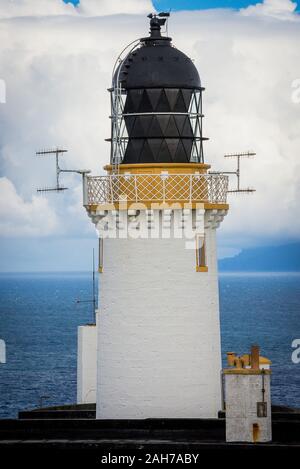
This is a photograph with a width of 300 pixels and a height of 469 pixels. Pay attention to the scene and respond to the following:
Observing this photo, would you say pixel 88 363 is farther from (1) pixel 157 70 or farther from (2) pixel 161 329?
(1) pixel 157 70

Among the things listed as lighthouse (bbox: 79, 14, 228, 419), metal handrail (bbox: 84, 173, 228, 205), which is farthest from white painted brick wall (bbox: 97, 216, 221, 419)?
metal handrail (bbox: 84, 173, 228, 205)

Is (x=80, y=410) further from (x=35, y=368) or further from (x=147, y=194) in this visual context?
(x=35, y=368)

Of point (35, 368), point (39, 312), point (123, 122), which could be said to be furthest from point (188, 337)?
point (39, 312)

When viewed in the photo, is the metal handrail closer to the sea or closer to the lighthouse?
the lighthouse

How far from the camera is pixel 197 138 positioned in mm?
37219

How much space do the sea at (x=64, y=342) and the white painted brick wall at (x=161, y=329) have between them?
14.4 meters

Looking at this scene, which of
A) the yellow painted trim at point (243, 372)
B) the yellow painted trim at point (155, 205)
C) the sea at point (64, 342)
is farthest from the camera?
the sea at point (64, 342)

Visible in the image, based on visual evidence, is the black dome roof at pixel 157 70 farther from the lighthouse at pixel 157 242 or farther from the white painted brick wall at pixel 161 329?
the white painted brick wall at pixel 161 329

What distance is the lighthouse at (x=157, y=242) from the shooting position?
36906mm

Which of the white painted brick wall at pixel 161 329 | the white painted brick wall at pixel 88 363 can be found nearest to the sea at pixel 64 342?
the white painted brick wall at pixel 88 363

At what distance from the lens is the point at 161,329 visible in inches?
1478

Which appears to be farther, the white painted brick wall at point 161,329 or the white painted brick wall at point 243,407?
the white painted brick wall at point 161,329

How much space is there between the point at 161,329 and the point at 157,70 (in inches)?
252
